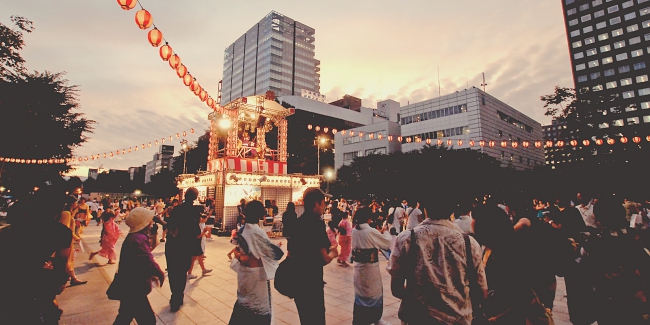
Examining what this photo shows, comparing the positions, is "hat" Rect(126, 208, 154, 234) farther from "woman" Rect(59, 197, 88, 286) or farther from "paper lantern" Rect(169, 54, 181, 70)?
"paper lantern" Rect(169, 54, 181, 70)

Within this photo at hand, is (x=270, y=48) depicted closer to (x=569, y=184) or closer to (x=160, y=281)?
(x=569, y=184)

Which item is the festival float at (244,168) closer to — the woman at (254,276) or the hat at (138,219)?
the hat at (138,219)

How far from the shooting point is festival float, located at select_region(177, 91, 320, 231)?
15.1 meters

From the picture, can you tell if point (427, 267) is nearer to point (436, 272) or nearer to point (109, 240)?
point (436, 272)

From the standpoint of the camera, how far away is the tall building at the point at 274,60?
270 feet

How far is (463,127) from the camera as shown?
1528 inches

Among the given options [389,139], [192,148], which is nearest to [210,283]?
[389,139]

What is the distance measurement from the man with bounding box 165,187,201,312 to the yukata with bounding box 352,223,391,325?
8.75 feet

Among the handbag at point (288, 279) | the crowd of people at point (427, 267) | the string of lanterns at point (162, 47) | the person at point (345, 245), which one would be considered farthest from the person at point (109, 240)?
the handbag at point (288, 279)

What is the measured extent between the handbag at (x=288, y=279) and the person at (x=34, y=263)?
5.85ft

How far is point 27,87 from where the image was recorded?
1991 cm

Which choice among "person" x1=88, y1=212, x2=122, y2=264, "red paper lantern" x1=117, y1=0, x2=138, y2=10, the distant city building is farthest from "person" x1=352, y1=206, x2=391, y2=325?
the distant city building

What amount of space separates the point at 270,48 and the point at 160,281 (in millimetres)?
87088

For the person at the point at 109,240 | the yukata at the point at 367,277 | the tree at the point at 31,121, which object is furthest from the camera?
the tree at the point at 31,121
